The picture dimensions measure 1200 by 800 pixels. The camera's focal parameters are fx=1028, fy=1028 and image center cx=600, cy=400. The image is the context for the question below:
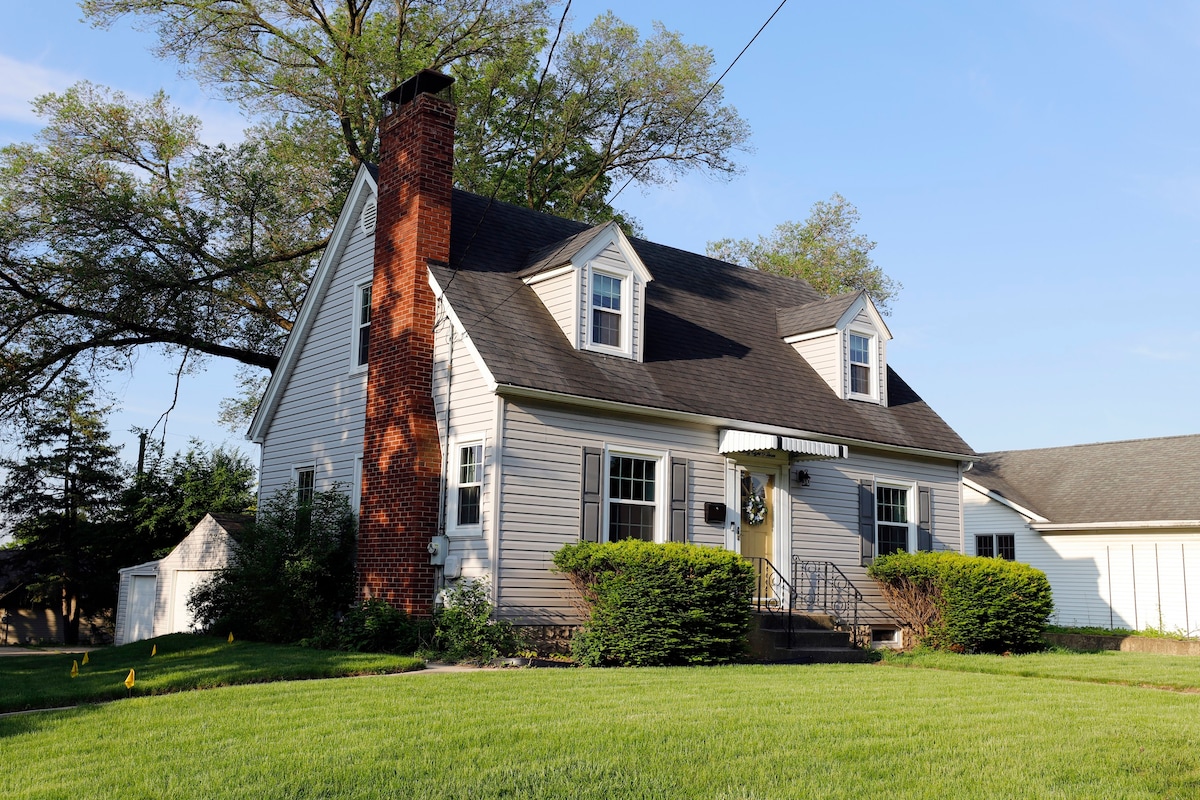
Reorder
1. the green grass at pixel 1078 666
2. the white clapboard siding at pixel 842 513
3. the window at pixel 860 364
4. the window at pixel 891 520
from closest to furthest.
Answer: the green grass at pixel 1078 666 < the white clapboard siding at pixel 842 513 < the window at pixel 891 520 < the window at pixel 860 364

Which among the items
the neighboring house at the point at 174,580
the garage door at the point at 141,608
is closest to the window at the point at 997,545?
the neighboring house at the point at 174,580

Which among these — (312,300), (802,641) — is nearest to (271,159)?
(312,300)

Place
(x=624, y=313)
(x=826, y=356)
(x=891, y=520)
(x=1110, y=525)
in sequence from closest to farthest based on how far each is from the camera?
(x=624, y=313) < (x=891, y=520) < (x=826, y=356) < (x=1110, y=525)

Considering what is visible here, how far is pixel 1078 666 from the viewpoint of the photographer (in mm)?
14172

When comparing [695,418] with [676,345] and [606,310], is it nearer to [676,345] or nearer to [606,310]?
[676,345]

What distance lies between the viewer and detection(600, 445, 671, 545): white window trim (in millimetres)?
14648

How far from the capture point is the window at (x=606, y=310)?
15.8m

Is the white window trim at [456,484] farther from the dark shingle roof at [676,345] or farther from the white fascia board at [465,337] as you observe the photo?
the dark shingle roof at [676,345]

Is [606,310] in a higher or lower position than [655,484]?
higher

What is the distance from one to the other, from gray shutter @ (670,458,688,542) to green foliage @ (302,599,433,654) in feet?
12.7

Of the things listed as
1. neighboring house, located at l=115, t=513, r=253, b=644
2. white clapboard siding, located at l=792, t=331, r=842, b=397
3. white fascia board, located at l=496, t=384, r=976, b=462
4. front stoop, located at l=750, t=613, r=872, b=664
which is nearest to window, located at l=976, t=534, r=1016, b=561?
white fascia board, located at l=496, t=384, r=976, b=462

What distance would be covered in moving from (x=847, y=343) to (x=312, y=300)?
9876mm

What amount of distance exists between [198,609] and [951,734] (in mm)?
14426

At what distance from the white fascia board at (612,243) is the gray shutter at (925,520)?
7100 mm
